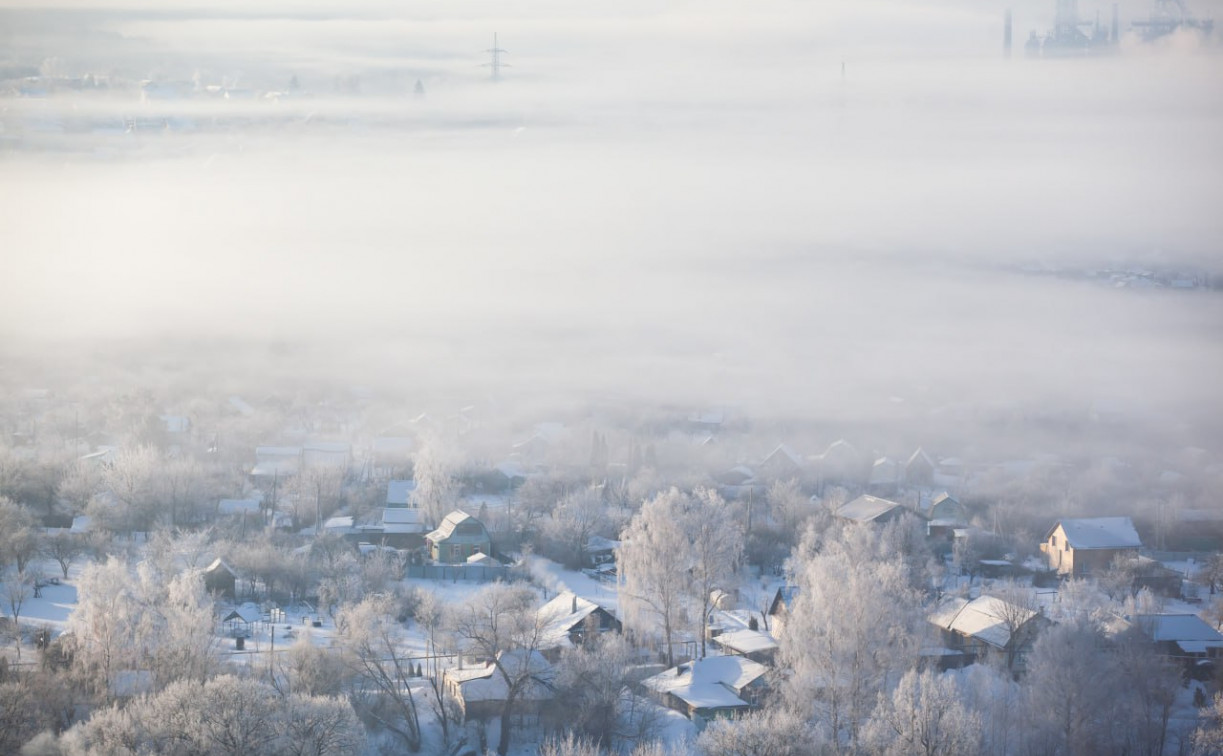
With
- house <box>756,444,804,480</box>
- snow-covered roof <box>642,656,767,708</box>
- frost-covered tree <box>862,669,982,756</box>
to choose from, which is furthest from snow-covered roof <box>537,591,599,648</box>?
house <box>756,444,804,480</box>

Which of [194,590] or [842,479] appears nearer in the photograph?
[194,590]

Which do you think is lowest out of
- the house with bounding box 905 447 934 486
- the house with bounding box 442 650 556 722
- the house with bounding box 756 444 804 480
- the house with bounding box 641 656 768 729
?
the house with bounding box 905 447 934 486

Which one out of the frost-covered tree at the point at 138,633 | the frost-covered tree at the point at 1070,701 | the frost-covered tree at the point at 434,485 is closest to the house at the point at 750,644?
the frost-covered tree at the point at 1070,701

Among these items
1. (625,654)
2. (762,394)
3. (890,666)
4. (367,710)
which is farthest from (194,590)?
(762,394)

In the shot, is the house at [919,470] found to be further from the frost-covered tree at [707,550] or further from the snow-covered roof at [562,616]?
the snow-covered roof at [562,616]

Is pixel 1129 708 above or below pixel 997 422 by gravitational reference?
above

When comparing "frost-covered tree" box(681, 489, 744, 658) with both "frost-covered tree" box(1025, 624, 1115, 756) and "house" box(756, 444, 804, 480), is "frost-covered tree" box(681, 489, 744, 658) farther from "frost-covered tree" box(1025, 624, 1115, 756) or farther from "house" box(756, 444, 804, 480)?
"house" box(756, 444, 804, 480)

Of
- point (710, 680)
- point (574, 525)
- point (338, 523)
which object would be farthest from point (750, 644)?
point (338, 523)

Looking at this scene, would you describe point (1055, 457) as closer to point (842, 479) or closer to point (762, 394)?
point (842, 479)
